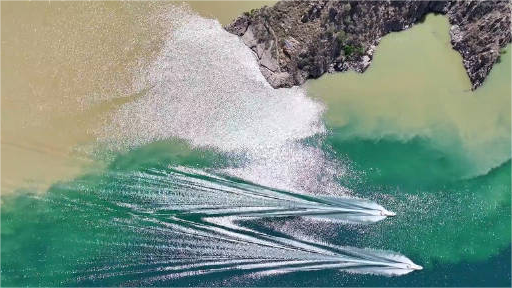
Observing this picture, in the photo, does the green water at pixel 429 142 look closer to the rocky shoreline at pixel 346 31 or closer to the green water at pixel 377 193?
the green water at pixel 377 193

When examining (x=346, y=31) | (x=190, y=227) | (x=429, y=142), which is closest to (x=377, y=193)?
(x=429, y=142)

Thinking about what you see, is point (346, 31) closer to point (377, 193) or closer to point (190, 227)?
point (377, 193)

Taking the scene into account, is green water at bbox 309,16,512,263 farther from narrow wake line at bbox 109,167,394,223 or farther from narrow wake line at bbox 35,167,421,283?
narrow wake line at bbox 35,167,421,283

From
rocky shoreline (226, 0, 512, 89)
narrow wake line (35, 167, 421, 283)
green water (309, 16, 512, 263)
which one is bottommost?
narrow wake line (35, 167, 421, 283)

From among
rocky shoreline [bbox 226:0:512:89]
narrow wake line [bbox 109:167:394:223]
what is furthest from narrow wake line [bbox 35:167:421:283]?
rocky shoreline [bbox 226:0:512:89]

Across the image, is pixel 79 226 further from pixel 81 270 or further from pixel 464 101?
pixel 464 101

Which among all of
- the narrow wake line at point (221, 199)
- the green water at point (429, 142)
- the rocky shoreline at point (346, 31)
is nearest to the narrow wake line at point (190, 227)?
the narrow wake line at point (221, 199)
